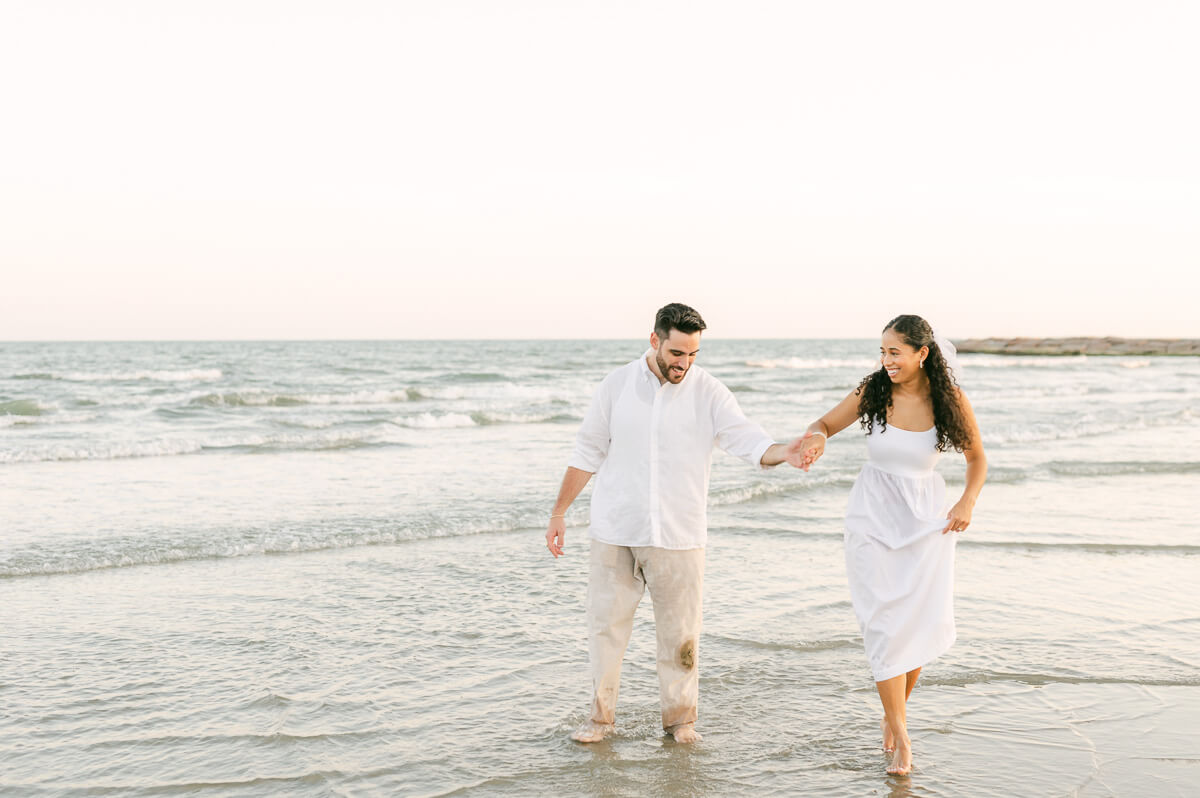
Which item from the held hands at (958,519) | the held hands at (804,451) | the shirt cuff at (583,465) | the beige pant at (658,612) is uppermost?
the held hands at (804,451)

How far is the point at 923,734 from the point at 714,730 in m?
0.94

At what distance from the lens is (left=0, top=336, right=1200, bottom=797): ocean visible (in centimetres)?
421

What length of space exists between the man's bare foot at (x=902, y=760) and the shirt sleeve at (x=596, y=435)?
66.6 inches

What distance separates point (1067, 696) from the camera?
5066 mm

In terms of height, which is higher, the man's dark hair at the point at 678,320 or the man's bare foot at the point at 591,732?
the man's dark hair at the point at 678,320

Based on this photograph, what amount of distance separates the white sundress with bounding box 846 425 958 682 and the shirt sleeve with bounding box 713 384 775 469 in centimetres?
45

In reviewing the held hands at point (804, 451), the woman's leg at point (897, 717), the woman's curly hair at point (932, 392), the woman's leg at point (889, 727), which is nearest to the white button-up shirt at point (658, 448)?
the held hands at point (804, 451)

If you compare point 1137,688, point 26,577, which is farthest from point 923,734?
point 26,577

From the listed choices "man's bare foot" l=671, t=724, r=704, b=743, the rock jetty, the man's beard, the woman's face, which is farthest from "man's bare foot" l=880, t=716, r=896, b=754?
the rock jetty

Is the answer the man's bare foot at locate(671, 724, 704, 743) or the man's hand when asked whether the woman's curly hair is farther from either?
the man's bare foot at locate(671, 724, 704, 743)

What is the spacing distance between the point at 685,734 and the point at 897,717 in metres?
0.90

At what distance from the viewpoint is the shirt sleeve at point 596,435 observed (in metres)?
4.39

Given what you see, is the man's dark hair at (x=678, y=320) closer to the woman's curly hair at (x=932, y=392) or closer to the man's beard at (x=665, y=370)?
the man's beard at (x=665, y=370)

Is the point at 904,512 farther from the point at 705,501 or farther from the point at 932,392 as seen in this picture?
the point at 705,501
